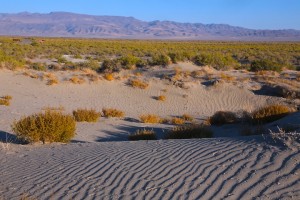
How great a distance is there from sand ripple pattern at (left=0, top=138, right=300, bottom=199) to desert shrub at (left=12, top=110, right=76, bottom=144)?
1.82 m

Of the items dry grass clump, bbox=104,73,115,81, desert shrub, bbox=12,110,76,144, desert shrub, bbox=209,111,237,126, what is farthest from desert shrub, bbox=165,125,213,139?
dry grass clump, bbox=104,73,115,81

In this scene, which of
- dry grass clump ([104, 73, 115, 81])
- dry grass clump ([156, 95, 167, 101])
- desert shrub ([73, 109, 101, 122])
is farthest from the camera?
dry grass clump ([104, 73, 115, 81])

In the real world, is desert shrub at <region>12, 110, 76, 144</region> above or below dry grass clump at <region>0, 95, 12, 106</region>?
above

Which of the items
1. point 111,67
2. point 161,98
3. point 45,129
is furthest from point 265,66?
point 45,129

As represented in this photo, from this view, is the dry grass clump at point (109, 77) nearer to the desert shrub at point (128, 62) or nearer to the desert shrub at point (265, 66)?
the desert shrub at point (128, 62)

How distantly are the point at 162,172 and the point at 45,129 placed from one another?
4976mm

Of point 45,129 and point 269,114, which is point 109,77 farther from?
point 45,129

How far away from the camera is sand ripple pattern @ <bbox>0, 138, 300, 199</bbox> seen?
6.22 meters

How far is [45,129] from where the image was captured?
11188 mm

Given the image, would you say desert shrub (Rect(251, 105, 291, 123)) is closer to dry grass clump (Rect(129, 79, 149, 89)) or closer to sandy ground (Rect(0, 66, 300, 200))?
sandy ground (Rect(0, 66, 300, 200))

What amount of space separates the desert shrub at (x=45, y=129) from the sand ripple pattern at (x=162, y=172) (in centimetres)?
182

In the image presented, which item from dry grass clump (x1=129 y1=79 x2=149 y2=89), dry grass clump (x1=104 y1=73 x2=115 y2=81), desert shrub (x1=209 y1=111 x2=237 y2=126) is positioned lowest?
desert shrub (x1=209 y1=111 x2=237 y2=126)

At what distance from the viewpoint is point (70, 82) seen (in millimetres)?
26031

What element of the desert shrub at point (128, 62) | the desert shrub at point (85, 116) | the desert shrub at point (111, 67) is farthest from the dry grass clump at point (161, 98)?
the desert shrub at point (128, 62)
